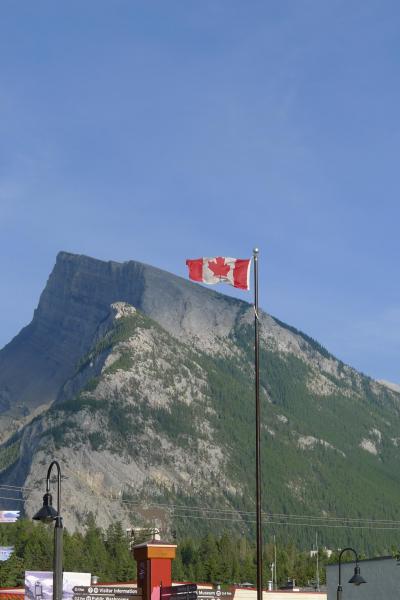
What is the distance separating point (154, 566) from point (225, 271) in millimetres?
12346

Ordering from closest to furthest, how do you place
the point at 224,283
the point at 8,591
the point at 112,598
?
the point at 112,598 → the point at 224,283 → the point at 8,591

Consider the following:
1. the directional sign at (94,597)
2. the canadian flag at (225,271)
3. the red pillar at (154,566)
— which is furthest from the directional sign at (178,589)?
the canadian flag at (225,271)

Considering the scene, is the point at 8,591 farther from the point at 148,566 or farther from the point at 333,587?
the point at 148,566

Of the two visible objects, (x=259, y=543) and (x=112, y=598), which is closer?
(x=259, y=543)

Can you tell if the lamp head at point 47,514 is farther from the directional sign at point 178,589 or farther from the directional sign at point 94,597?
the directional sign at point 178,589

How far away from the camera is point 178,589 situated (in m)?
43.6

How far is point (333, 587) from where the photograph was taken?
324ft

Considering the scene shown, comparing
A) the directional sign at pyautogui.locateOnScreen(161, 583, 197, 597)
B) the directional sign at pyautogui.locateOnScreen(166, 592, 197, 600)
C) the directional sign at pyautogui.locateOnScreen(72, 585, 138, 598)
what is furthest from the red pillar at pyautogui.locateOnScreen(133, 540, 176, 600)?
the directional sign at pyautogui.locateOnScreen(166, 592, 197, 600)

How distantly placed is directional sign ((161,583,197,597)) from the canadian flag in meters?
12.8

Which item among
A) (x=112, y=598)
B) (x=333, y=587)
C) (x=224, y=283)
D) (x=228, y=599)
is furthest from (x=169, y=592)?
(x=333, y=587)

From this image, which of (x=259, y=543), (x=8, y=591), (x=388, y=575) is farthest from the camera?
(x=8, y=591)

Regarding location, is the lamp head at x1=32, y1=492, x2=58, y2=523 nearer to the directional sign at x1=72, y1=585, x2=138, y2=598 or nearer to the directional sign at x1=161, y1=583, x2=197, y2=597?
the directional sign at x1=72, y1=585, x2=138, y2=598

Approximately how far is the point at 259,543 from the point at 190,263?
13240 mm

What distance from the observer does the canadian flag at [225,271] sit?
52.0m
